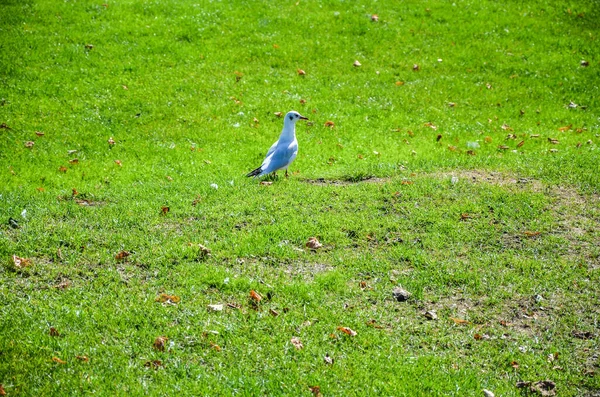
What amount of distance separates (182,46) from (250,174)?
756 centimetres

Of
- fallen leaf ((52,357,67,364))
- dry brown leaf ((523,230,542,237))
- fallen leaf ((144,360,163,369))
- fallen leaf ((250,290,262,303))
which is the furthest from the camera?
dry brown leaf ((523,230,542,237))

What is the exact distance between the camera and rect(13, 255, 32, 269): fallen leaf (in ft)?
28.6

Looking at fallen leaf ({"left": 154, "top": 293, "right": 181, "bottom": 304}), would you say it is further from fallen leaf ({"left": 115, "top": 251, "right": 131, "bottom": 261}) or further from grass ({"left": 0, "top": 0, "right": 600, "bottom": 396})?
fallen leaf ({"left": 115, "top": 251, "right": 131, "bottom": 261})

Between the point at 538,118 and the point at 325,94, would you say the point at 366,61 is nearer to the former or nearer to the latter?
the point at 325,94

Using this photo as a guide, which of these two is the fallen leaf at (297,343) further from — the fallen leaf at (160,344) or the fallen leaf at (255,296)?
the fallen leaf at (160,344)

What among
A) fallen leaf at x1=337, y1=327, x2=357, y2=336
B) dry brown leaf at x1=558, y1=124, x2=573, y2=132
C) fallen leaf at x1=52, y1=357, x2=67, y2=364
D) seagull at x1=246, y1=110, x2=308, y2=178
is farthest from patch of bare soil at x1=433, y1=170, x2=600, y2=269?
fallen leaf at x1=52, y1=357, x2=67, y2=364

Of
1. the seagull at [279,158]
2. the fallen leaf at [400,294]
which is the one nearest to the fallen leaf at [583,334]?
the fallen leaf at [400,294]

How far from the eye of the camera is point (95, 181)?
1267 cm

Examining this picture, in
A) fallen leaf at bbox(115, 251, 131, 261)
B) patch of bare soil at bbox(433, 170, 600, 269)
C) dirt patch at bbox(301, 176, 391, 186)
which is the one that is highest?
fallen leaf at bbox(115, 251, 131, 261)

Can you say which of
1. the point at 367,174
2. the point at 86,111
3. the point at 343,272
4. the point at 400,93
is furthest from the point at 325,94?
the point at 343,272

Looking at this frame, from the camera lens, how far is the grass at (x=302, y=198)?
287 inches

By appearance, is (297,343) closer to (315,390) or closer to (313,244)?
(315,390)

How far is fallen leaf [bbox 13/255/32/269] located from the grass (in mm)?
139

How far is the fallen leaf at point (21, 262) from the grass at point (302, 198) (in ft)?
0.46
